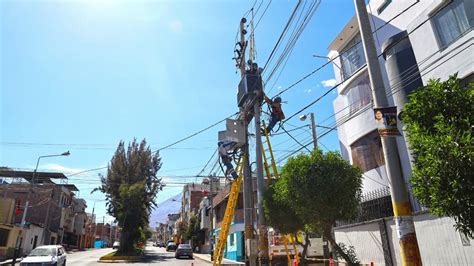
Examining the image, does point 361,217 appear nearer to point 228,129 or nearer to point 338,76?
point 228,129

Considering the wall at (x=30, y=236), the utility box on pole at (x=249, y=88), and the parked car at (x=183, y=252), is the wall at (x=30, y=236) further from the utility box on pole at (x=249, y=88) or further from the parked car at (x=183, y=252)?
the utility box on pole at (x=249, y=88)

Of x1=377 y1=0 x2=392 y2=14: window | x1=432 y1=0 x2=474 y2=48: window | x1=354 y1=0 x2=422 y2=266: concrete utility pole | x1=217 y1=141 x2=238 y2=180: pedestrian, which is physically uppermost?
x1=377 y1=0 x2=392 y2=14: window

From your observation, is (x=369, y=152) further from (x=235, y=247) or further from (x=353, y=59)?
(x=235, y=247)

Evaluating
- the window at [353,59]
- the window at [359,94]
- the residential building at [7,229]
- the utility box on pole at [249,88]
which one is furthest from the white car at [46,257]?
the window at [353,59]

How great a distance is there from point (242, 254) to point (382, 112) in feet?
82.9

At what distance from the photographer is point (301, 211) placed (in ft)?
32.8

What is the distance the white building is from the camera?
10.8 meters

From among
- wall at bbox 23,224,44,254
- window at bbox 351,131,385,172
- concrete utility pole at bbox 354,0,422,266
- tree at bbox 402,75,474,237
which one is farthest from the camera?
wall at bbox 23,224,44,254

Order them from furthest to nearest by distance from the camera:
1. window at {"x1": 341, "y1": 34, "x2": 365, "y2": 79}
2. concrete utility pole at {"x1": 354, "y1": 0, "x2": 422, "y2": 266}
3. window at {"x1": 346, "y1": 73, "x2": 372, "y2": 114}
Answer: window at {"x1": 341, "y1": 34, "x2": 365, "y2": 79}, window at {"x1": 346, "y1": 73, "x2": 372, "y2": 114}, concrete utility pole at {"x1": 354, "y1": 0, "x2": 422, "y2": 266}

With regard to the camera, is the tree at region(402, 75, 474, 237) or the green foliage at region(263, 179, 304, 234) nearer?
the tree at region(402, 75, 474, 237)

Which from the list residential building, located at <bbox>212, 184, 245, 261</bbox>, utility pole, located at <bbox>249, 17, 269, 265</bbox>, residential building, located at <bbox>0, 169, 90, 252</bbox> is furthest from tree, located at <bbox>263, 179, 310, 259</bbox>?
residential building, located at <bbox>0, 169, 90, 252</bbox>

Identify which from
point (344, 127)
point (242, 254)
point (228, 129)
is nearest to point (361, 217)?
point (344, 127)

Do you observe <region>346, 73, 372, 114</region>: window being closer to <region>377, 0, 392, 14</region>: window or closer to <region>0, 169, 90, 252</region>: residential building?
<region>377, 0, 392, 14</region>: window

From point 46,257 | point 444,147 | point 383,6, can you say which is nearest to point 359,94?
point 383,6
